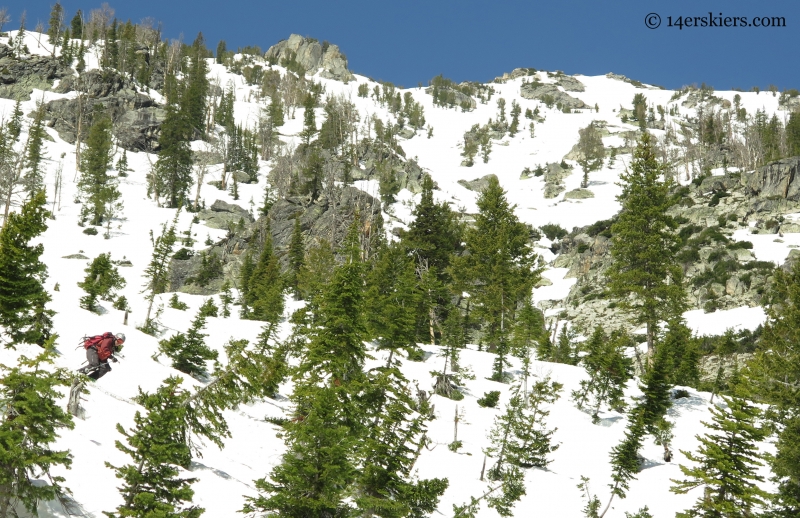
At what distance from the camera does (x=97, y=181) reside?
224ft

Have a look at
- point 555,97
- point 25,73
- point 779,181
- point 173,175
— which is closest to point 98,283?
point 173,175

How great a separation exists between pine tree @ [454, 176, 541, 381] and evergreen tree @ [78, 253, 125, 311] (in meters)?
24.5

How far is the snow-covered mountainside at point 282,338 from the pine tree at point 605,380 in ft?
2.63

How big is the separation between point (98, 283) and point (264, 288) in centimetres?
1191

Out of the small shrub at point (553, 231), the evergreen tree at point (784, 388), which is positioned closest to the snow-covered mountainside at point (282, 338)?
the small shrub at point (553, 231)

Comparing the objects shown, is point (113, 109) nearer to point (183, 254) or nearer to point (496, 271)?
point (183, 254)

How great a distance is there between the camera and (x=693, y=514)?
16.2 metres

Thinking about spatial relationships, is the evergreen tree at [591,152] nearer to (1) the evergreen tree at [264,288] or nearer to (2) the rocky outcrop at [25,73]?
(1) the evergreen tree at [264,288]

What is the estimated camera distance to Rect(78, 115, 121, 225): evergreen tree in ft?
211

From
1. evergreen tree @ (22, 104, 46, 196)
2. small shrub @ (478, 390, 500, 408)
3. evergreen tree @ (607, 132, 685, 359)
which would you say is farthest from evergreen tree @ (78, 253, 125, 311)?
evergreen tree @ (22, 104, 46, 196)

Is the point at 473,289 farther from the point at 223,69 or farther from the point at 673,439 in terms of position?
the point at 223,69

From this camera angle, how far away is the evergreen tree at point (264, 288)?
37.2 meters

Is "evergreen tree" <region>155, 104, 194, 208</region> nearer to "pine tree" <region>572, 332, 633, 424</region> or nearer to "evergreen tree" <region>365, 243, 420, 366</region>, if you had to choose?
"evergreen tree" <region>365, 243, 420, 366</region>

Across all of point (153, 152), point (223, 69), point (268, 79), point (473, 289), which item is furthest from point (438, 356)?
point (223, 69)
